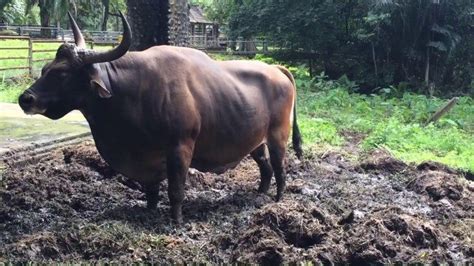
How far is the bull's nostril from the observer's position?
5.24 metres

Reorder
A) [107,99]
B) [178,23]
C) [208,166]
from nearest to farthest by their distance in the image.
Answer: [107,99]
[208,166]
[178,23]

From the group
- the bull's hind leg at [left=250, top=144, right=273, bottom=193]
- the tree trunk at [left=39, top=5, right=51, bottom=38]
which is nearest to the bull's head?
the bull's hind leg at [left=250, top=144, right=273, bottom=193]

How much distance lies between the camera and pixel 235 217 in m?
6.03

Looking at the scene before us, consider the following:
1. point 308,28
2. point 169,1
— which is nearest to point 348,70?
point 308,28

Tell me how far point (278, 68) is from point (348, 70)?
18.0m

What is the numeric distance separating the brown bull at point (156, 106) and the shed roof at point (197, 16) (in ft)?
142

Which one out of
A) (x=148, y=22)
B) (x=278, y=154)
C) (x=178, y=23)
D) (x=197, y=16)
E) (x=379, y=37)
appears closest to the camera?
(x=278, y=154)

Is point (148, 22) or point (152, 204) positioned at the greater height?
point (148, 22)

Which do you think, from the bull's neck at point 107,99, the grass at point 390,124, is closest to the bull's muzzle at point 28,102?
the bull's neck at point 107,99

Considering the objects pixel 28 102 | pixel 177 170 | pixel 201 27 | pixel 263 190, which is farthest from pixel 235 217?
pixel 201 27

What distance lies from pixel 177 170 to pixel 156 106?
0.57m

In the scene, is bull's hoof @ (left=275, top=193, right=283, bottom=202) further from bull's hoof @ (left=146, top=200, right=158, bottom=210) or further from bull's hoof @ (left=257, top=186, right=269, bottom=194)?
bull's hoof @ (left=146, top=200, right=158, bottom=210)

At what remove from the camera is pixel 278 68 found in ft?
23.3

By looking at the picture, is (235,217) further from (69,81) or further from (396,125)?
(396,125)
